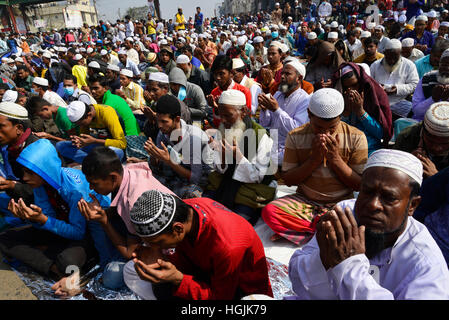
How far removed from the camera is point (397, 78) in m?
4.89

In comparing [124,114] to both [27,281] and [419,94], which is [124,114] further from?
[419,94]

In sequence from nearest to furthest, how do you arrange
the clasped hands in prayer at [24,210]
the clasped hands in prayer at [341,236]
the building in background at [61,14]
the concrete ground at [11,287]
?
the clasped hands in prayer at [341,236] < the clasped hands in prayer at [24,210] < the concrete ground at [11,287] < the building in background at [61,14]

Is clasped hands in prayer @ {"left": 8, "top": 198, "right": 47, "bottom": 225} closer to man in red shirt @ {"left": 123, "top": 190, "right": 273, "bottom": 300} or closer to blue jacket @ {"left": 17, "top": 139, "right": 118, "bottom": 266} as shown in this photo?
blue jacket @ {"left": 17, "top": 139, "right": 118, "bottom": 266}

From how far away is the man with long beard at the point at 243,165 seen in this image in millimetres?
3102

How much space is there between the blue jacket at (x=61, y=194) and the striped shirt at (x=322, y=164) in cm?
187

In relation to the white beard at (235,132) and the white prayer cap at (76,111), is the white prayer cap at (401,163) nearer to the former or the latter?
the white beard at (235,132)

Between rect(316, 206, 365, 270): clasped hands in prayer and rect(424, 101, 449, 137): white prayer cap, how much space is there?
1535mm

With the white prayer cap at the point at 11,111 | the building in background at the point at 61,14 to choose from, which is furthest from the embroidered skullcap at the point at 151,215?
the building in background at the point at 61,14

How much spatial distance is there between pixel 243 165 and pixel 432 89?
2731 millimetres

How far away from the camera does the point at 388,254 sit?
5.13 ft

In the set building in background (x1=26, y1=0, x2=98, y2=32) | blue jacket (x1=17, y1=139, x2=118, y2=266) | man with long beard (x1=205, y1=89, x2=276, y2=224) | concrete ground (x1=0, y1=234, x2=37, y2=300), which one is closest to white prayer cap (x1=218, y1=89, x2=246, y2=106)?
man with long beard (x1=205, y1=89, x2=276, y2=224)

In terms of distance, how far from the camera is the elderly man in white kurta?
4.71 metres

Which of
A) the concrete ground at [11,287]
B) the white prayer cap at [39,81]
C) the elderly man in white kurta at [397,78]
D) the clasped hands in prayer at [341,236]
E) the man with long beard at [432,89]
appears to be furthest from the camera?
the white prayer cap at [39,81]
